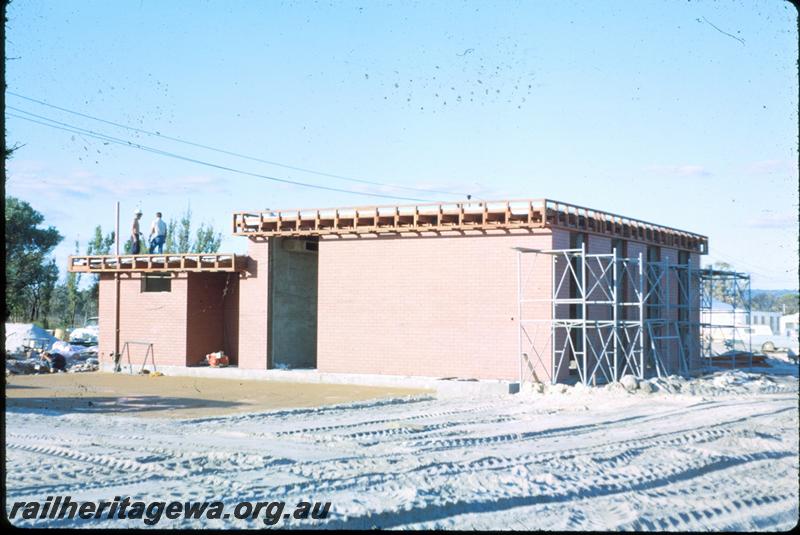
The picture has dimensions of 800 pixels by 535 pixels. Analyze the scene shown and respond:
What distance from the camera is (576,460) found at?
1112 centimetres

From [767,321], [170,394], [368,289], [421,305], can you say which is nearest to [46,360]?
[170,394]

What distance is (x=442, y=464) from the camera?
10820 mm

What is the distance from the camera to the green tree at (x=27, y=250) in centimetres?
4641

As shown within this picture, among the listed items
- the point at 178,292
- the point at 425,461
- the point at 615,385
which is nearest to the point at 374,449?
the point at 425,461

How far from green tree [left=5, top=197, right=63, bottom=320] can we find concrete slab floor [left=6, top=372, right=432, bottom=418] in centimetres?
2010

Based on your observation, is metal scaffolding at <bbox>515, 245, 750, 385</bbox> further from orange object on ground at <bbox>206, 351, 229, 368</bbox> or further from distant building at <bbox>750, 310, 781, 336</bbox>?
distant building at <bbox>750, 310, 781, 336</bbox>

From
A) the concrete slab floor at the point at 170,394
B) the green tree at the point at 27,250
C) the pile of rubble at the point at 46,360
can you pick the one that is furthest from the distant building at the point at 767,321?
the green tree at the point at 27,250

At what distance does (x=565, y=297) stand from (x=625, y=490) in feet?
48.0

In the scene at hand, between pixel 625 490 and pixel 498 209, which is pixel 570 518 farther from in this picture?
pixel 498 209

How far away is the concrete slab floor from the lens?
716 inches

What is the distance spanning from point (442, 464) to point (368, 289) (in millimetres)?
15441

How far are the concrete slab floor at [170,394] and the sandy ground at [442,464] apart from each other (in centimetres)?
124

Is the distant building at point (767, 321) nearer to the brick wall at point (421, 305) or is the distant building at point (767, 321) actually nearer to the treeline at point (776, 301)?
the brick wall at point (421, 305)

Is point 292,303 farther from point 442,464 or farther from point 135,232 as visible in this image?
point 442,464
